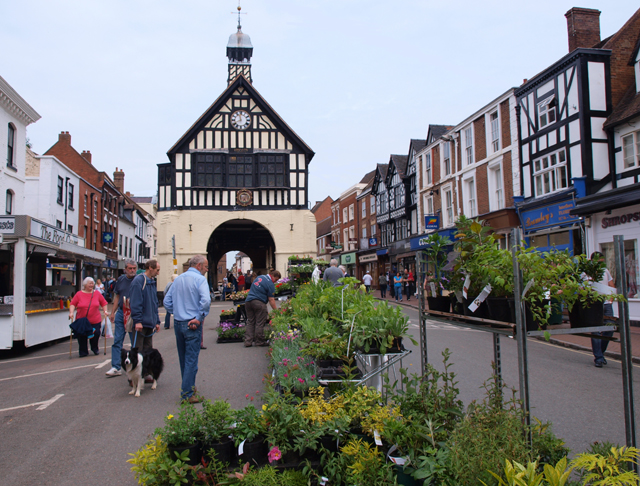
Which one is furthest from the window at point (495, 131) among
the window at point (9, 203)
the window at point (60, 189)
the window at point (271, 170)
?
the window at point (60, 189)

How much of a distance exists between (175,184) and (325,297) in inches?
1011

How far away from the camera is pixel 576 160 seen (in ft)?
56.1

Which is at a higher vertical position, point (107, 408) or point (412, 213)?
point (412, 213)

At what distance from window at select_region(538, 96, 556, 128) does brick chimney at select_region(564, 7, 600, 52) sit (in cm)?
222

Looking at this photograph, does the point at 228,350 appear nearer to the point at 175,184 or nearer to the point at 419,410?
the point at 419,410

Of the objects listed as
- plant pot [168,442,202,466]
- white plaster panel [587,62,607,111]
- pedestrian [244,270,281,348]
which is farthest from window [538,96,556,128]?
plant pot [168,442,202,466]

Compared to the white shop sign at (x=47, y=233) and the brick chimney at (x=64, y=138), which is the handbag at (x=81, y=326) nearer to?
the white shop sign at (x=47, y=233)

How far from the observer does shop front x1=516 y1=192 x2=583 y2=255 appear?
17.2 m

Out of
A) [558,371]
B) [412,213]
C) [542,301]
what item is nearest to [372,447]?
[542,301]

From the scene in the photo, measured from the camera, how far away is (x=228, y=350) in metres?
10.5

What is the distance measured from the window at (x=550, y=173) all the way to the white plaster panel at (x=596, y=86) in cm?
193

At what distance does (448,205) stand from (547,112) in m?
9.57

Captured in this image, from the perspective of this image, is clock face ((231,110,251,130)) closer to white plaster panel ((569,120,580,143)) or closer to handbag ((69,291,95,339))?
white plaster panel ((569,120,580,143))

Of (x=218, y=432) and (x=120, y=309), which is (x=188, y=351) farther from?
(x=120, y=309)
